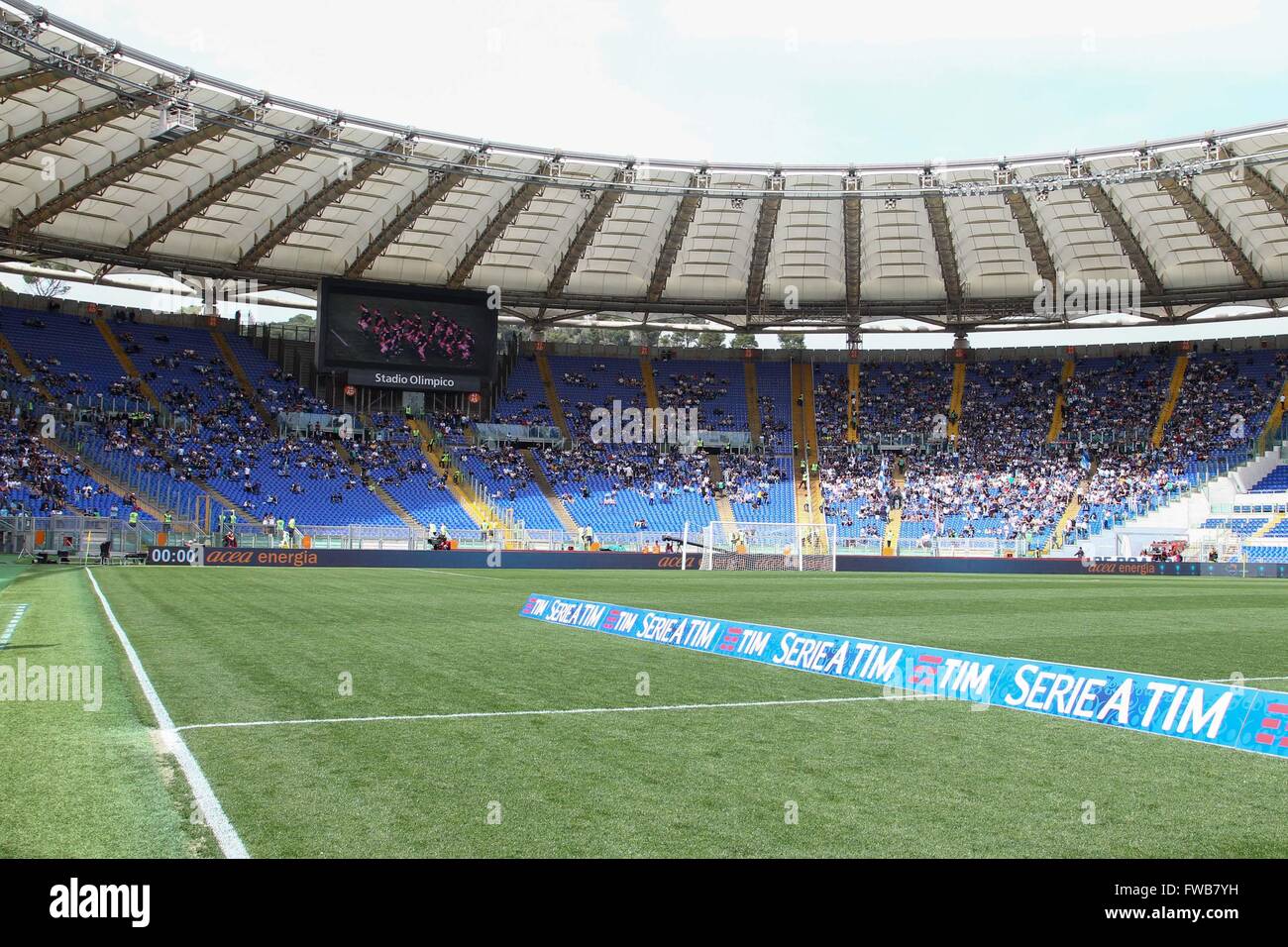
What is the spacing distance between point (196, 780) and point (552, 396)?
6462 centimetres

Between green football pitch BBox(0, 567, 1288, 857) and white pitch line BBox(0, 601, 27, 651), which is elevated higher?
white pitch line BBox(0, 601, 27, 651)

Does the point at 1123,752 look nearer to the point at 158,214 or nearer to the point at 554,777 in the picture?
the point at 554,777

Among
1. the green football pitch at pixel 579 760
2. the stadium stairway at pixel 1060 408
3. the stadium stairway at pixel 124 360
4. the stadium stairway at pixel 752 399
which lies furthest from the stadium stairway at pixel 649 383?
the green football pitch at pixel 579 760

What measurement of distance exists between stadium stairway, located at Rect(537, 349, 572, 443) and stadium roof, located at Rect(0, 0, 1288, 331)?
561 cm

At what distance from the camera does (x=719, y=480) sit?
65875mm

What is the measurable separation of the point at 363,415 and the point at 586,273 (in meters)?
15.7

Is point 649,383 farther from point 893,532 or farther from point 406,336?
point 893,532

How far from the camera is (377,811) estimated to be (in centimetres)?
627

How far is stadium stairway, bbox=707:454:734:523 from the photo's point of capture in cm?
6262

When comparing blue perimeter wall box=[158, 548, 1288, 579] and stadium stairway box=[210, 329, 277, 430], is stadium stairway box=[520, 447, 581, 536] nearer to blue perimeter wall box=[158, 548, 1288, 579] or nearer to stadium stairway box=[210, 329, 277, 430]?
blue perimeter wall box=[158, 548, 1288, 579]
